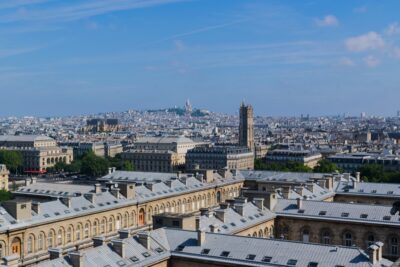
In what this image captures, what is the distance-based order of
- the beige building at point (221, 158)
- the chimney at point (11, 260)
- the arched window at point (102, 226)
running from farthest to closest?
1. the beige building at point (221, 158)
2. the arched window at point (102, 226)
3. the chimney at point (11, 260)

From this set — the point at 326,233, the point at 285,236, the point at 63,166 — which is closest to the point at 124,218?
the point at 285,236

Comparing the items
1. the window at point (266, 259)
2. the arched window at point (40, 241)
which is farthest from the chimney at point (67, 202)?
the window at point (266, 259)

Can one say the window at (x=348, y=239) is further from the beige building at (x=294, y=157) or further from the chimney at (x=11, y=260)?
the beige building at (x=294, y=157)

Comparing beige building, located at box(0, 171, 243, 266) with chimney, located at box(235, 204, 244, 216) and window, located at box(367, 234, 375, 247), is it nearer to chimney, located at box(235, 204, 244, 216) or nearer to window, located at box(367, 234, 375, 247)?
chimney, located at box(235, 204, 244, 216)

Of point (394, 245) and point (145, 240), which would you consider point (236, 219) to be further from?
point (394, 245)

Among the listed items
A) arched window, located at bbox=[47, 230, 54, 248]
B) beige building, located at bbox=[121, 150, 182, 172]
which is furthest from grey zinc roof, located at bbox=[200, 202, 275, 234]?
beige building, located at bbox=[121, 150, 182, 172]

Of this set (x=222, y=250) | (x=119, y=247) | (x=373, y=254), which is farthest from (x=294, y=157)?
(x=119, y=247)
